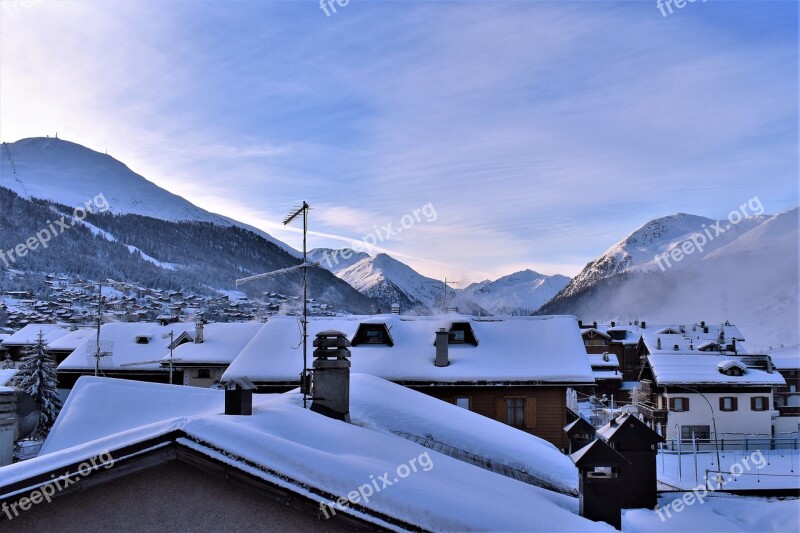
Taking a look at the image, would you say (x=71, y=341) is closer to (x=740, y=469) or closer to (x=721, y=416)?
(x=740, y=469)

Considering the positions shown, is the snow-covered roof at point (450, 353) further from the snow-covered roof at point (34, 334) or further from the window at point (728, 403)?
the snow-covered roof at point (34, 334)

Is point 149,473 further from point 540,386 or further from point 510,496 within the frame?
point 540,386

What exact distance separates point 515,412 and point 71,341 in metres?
41.8

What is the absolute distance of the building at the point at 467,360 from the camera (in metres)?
24.9

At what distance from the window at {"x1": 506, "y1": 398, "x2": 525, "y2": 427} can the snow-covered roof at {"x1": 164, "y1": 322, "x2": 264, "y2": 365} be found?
20.2 metres

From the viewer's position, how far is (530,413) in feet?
81.0

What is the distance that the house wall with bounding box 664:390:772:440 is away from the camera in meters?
40.9

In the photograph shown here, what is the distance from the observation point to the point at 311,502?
6.12 meters

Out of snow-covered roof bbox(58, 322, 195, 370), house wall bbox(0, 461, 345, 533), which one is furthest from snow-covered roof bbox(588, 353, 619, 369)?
house wall bbox(0, 461, 345, 533)

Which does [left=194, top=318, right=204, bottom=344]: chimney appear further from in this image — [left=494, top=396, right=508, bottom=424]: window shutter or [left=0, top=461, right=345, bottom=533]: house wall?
[left=0, top=461, right=345, bottom=533]: house wall

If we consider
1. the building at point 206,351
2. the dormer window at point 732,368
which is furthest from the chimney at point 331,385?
the dormer window at point 732,368

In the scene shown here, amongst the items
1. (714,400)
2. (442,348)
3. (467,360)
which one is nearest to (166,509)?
(442,348)

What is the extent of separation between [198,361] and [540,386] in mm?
23684

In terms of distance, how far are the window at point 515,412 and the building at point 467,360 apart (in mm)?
38
